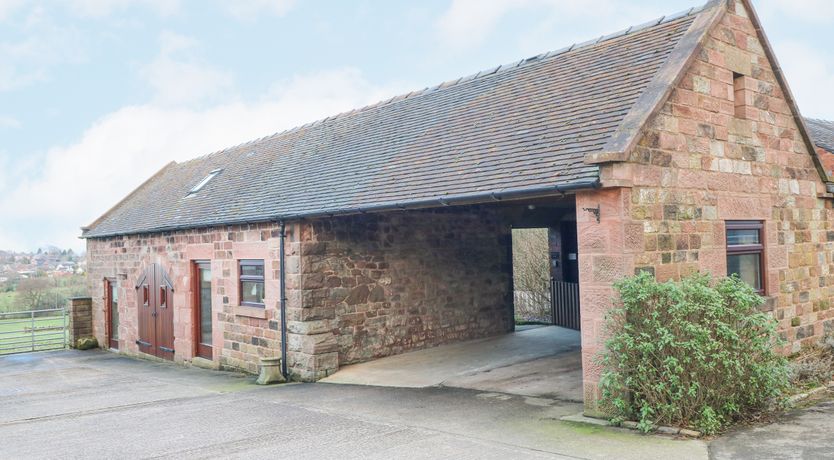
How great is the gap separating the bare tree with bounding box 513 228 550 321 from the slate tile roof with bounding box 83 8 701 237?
8.27 m

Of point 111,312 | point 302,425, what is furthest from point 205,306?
point 302,425

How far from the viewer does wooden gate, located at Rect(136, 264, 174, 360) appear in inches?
610

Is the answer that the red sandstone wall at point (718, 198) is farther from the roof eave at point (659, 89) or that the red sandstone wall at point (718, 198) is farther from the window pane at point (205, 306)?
the window pane at point (205, 306)

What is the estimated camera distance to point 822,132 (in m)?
15.0

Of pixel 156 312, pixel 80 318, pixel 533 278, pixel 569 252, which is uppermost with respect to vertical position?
pixel 569 252

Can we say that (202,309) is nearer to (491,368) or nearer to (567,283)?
(491,368)

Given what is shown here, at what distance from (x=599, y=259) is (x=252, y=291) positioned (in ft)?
24.7

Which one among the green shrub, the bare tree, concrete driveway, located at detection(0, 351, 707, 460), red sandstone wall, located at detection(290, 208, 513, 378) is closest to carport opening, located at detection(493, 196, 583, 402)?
the bare tree

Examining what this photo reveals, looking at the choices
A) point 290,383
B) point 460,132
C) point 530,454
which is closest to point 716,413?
point 530,454

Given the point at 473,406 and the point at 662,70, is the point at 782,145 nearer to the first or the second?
the point at 662,70

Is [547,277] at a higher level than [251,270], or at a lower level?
lower

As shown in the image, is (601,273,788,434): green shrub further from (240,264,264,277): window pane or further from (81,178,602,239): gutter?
(240,264,264,277): window pane

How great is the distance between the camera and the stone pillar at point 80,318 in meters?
20.3

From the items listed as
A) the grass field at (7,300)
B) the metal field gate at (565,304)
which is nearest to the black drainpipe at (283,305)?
the metal field gate at (565,304)
